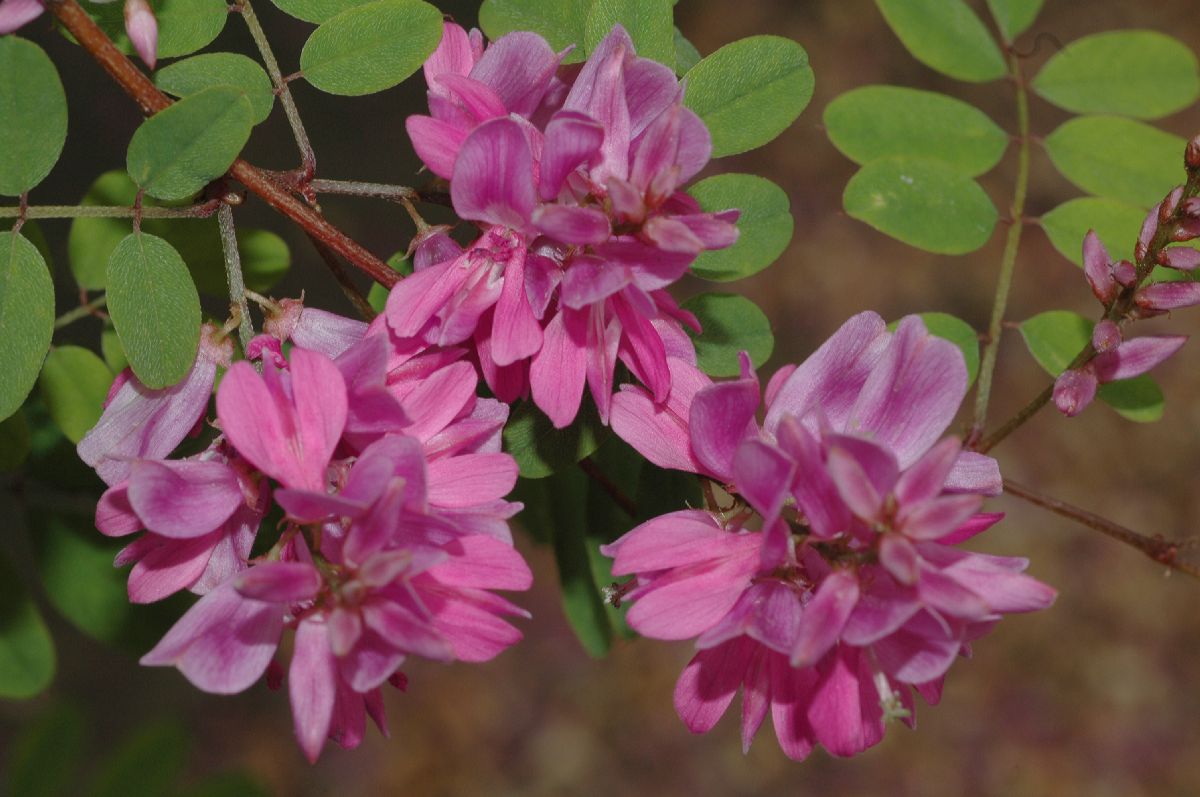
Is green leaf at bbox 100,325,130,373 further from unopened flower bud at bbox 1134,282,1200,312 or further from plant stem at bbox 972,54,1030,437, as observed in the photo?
unopened flower bud at bbox 1134,282,1200,312

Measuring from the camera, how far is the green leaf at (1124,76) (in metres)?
1.51

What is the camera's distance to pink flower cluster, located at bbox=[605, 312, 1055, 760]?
2.63 feet

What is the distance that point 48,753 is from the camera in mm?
1996

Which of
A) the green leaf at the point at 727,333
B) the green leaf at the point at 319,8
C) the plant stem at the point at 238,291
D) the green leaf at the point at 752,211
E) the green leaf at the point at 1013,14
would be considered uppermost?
the green leaf at the point at 319,8

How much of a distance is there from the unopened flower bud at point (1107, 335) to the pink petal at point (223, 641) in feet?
2.64

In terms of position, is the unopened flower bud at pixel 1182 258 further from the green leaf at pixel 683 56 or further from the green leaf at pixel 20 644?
the green leaf at pixel 20 644

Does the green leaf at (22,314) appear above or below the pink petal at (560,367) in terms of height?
above

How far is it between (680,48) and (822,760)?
11.9 ft

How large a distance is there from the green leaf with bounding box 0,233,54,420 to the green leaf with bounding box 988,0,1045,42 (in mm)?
1296

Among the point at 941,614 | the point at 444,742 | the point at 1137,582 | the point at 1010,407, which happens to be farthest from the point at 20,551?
the point at 1137,582

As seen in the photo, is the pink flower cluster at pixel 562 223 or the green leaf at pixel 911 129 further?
the green leaf at pixel 911 129

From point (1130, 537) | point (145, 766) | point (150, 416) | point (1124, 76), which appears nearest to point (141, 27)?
point (150, 416)

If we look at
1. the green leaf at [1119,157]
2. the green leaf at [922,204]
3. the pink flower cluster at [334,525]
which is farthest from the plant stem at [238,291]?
the green leaf at [1119,157]

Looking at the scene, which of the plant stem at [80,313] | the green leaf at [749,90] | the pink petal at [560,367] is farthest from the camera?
the plant stem at [80,313]
